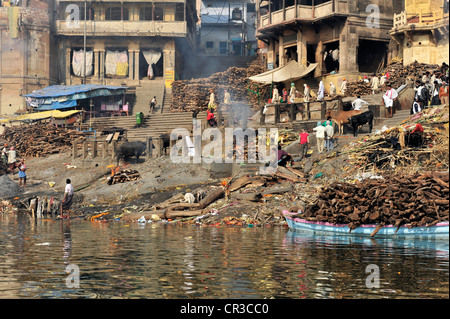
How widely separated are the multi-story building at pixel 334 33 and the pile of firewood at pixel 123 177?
1811 centimetres

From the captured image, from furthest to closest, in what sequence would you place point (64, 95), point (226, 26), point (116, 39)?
point (226, 26) → point (116, 39) → point (64, 95)

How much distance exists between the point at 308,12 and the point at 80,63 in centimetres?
1919

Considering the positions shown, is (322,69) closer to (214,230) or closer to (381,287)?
(214,230)

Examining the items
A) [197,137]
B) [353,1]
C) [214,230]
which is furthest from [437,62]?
[214,230]

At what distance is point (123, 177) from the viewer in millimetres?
29047

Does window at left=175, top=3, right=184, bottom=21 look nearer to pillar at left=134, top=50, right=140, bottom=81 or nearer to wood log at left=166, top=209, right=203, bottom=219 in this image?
pillar at left=134, top=50, right=140, bottom=81

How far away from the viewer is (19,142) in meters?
39.2

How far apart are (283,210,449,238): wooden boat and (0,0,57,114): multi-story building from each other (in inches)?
1353

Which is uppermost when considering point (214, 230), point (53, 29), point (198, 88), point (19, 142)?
point (53, 29)

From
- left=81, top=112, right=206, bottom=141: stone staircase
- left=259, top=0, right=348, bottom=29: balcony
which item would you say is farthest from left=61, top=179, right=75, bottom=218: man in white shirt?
left=259, top=0, right=348, bottom=29: balcony

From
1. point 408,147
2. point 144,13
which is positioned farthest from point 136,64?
point 408,147

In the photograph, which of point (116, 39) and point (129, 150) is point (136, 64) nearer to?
point (116, 39)
